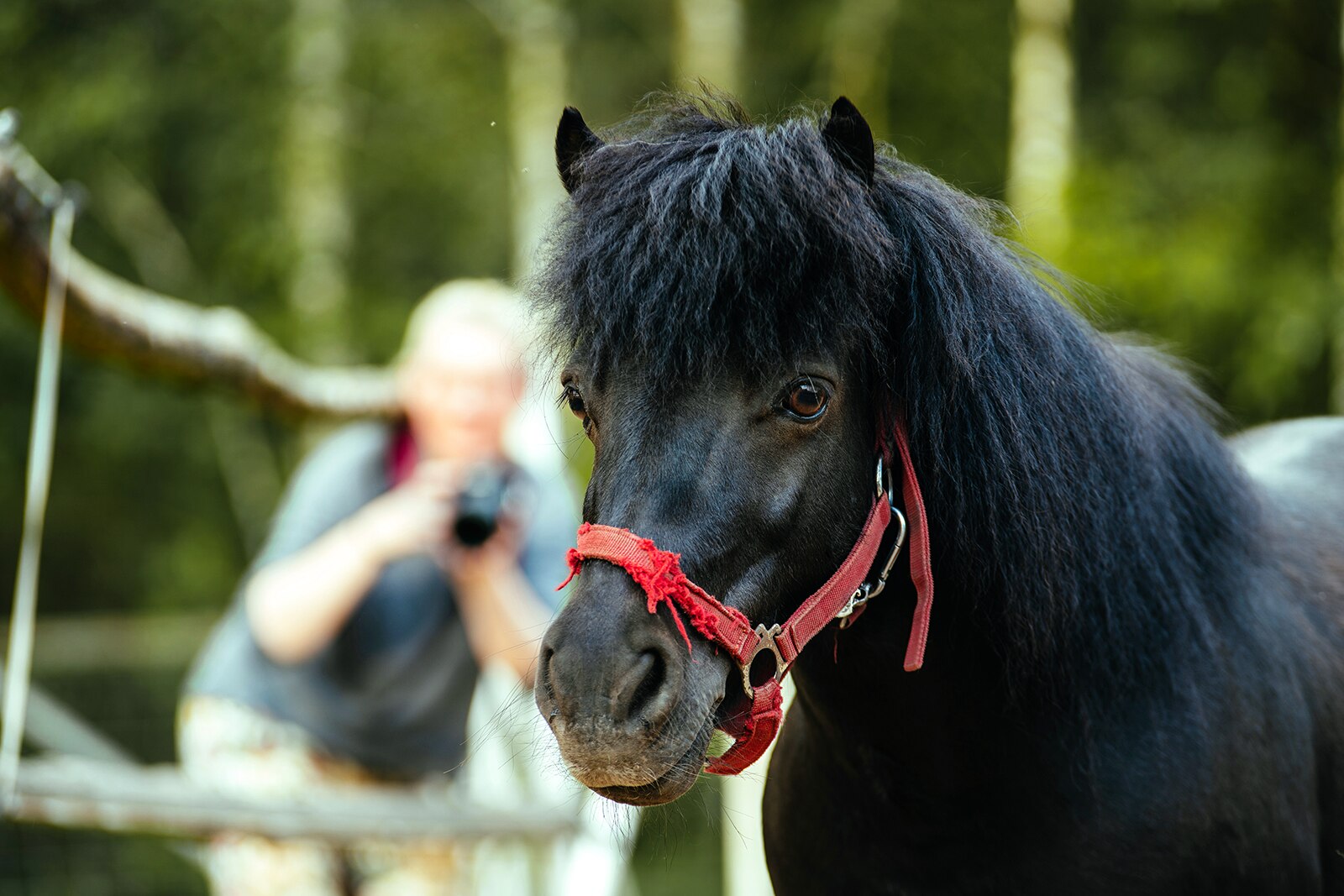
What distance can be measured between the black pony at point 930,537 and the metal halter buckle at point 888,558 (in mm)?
32

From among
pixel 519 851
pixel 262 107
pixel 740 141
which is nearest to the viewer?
pixel 740 141

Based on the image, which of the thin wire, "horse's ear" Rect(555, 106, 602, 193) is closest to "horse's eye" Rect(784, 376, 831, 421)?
"horse's ear" Rect(555, 106, 602, 193)

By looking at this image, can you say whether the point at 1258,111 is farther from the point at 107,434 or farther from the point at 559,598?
the point at 107,434

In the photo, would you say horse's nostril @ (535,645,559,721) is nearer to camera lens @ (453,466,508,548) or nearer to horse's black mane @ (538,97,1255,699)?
horse's black mane @ (538,97,1255,699)

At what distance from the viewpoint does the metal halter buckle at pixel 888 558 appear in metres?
1.81

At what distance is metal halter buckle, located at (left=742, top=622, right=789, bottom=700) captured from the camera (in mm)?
1667

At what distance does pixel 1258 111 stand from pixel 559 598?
734cm

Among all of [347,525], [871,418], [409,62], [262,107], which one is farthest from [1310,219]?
[262,107]

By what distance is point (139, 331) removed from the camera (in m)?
3.65

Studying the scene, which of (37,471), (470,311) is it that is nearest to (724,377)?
(37,471)

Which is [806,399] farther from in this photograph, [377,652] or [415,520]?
[377,652]

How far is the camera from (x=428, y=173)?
1368 cm

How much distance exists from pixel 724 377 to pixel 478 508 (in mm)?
2102

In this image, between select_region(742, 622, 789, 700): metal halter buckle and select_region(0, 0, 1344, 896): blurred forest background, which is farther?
select_region(0, 0, 1344, 896): blurred forest background
